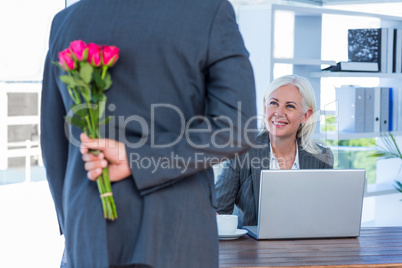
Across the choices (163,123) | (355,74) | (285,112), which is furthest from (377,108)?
(163,123)

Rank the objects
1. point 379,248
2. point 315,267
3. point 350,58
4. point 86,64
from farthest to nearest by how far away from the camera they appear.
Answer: point 350,58 → point 379,248 → point 315,267 → point 86,64

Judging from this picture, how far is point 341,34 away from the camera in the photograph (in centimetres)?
422

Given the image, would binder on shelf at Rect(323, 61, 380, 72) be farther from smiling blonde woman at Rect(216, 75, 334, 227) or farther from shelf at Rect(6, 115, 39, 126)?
shelf at Rect(6, 115, 39, 126)

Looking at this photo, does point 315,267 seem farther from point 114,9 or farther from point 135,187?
point 114,9

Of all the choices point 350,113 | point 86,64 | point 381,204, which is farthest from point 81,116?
point 381,204

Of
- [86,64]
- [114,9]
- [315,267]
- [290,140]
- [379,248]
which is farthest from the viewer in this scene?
[290,140]

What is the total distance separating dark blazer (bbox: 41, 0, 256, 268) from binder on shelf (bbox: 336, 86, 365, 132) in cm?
306

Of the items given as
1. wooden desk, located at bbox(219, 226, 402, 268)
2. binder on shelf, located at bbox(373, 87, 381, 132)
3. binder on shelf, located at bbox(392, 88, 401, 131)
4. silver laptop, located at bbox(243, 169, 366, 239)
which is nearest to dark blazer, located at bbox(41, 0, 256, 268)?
wooden desk, located at bbox(219, 226, 402, 268)

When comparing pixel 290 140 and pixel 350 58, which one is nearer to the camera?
pixel 290 140

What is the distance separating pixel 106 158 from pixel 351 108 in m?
3.31

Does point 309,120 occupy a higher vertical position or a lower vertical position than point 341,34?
lower

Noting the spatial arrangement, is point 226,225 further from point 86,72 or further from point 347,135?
point 347,135

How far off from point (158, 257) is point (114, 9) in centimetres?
55

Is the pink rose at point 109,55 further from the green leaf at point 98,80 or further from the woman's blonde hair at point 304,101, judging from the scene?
the woman's blonde hair at point 304,101
